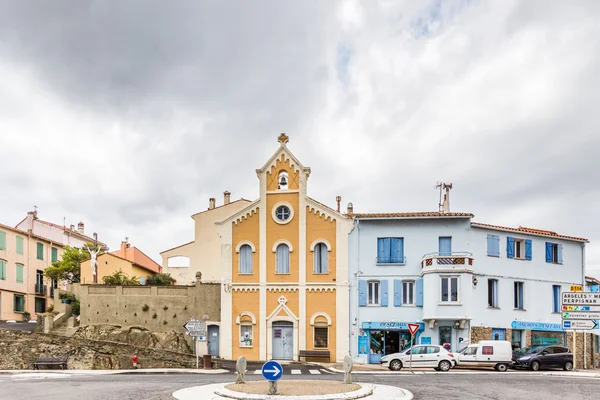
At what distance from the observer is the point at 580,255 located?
4262 centimetres

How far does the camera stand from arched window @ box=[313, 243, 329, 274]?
40.4 m

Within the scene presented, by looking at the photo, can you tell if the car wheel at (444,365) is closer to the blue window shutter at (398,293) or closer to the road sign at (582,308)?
the road sign at (582,308)

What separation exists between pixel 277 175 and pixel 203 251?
59.5 ft

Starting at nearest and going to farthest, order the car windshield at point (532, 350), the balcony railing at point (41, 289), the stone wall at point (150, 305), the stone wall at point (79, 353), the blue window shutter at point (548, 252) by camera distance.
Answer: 1. the car windshield at point (532, 350)
2. the stone wall at point (79, 353)
3. the blue window shutter at point (548, 252)
4. the stone wall at point (150, 305)
5. the balcony railing at point (41, 289)

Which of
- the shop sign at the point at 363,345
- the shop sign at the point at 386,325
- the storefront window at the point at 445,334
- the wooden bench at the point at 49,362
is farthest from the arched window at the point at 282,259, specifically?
the wooden bench at the point at 49,362

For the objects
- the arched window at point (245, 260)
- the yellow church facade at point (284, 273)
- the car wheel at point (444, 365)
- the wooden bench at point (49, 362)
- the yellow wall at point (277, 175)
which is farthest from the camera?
the arched window at point (245, 260)

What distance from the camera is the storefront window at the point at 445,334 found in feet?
126

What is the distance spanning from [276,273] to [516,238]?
617 inches

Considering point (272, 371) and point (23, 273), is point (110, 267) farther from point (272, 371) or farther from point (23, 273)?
point (272, 371)

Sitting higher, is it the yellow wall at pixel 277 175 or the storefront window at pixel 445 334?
the yellow wall at pixel 277 175

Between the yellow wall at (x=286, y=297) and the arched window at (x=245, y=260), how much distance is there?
209 cm

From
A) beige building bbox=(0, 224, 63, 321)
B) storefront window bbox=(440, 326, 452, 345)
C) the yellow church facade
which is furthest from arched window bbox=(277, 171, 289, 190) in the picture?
beige building bbox=(0, 224, 63, 321)

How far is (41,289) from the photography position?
60.4 meters

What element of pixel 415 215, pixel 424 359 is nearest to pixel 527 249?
pixel 415 215
